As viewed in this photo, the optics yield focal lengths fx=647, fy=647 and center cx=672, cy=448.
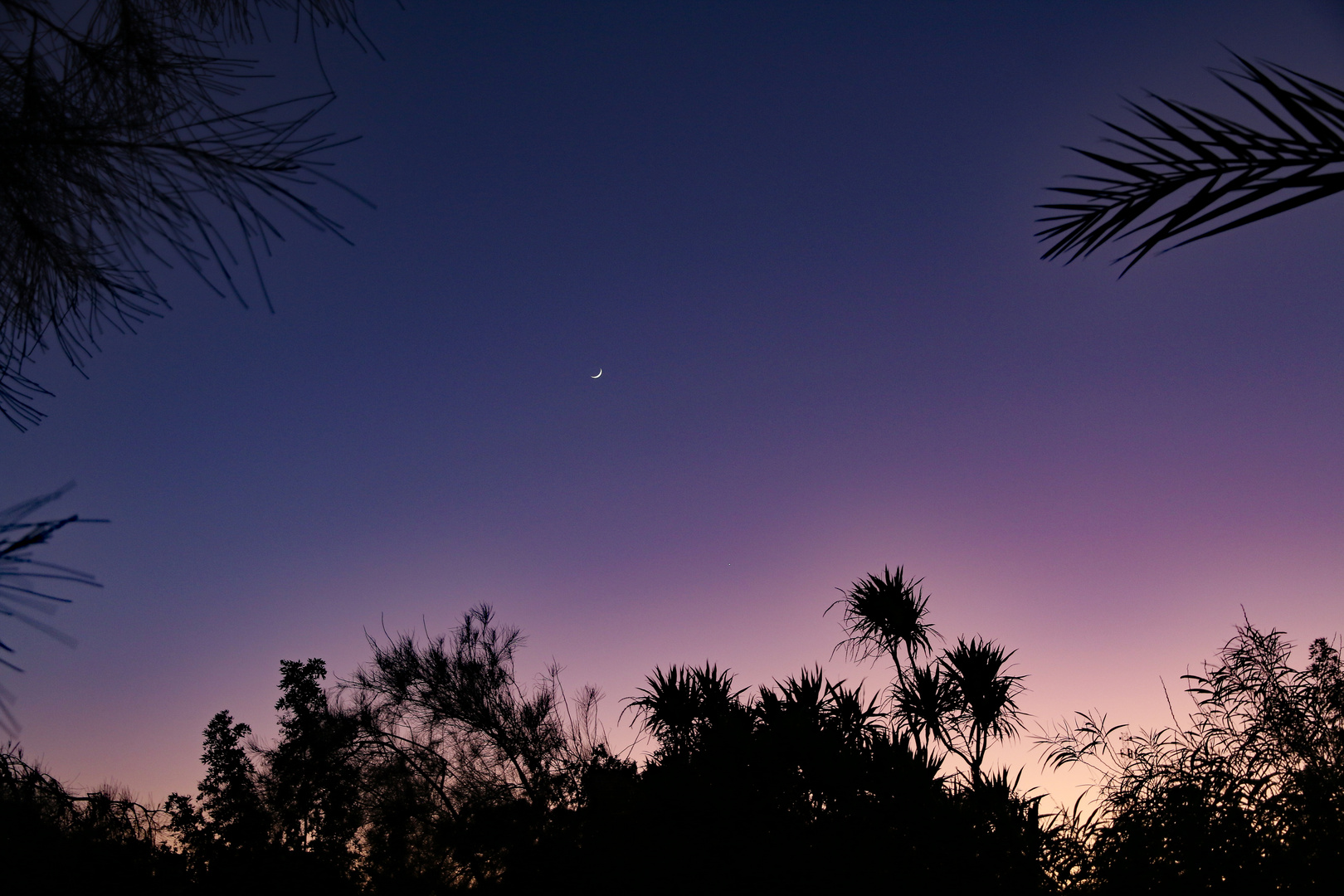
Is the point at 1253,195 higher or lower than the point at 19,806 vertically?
higher

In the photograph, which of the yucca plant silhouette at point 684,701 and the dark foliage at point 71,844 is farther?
the yucca plant silhouette at point 684,701

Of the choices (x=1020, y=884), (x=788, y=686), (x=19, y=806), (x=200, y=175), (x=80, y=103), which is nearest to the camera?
(x=200, y=175)

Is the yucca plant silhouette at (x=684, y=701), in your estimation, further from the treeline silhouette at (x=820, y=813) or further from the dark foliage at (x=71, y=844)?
the dark foliage at (x=71, y=844)

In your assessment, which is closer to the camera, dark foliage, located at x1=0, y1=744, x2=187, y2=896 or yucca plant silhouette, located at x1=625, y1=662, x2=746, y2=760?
dark foliage, located at x1=0, y1=744, x2=187, y2=896

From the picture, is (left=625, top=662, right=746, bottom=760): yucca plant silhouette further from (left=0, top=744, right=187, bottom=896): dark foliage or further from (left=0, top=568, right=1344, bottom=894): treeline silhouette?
(left=0, top=744, right=187, bottom=896): dark foliage

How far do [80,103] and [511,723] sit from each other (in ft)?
46.7

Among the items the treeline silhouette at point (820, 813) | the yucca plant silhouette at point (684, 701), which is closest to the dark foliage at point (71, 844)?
the treeline silhouette at point (820, 813)

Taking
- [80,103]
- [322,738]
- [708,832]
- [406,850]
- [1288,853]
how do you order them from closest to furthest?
[80,103]
[1288,853]
[708,832]
[406,850]
[322,738]

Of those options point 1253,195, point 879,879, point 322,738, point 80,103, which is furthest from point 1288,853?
point 322,738

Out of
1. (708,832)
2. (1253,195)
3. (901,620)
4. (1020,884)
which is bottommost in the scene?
(1020,884)

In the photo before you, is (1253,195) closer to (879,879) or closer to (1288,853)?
(1288,853)

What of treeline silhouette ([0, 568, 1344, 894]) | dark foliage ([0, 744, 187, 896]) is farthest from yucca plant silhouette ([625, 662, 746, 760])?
dark foliage ([0, 744, 187, 896])

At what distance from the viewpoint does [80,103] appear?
2.01 meters

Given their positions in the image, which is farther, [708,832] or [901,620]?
[901,620]
